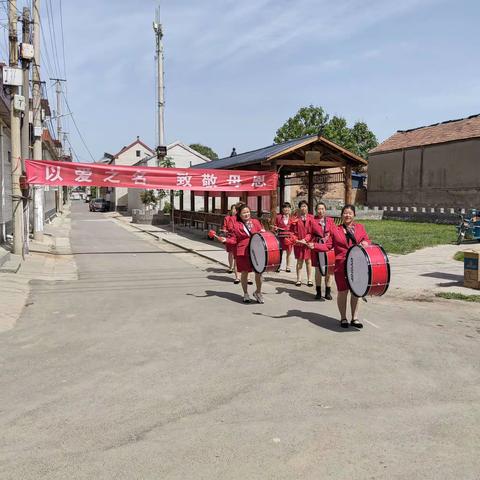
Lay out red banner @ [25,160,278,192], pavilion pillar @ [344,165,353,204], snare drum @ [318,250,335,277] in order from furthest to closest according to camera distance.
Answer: pavilion pillar @ [344,165,353,204] < red banner @ [25,160,278,192] < snare drum @ [318,250,335,277]

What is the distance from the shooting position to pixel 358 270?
255 inches

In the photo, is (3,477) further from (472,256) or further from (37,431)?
(472,256)

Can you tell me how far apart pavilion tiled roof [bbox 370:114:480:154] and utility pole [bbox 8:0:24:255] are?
90.7 feet

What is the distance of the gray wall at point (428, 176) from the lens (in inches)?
1256

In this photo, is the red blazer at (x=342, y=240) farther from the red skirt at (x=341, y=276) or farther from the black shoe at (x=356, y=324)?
the black shoe at (x=356, y=324)

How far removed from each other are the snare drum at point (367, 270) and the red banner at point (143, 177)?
34.2ft

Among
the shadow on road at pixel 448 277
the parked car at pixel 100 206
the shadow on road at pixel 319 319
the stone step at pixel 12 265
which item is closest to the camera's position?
the shadow on road at pixel 319 319

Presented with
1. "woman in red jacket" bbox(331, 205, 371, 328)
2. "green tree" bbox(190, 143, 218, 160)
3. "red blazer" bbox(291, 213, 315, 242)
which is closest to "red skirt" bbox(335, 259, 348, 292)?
"woman in red jacket" bbox(331, 205, 371, 328)

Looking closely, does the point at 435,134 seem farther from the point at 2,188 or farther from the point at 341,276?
the point at 341,276

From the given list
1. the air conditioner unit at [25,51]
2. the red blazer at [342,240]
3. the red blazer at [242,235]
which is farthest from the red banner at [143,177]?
the red blazer at [342,240]

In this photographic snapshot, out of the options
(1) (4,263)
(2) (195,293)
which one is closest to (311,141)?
(2) (195,293)

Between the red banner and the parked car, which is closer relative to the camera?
the red banner

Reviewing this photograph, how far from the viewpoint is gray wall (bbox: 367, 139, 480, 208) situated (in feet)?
105

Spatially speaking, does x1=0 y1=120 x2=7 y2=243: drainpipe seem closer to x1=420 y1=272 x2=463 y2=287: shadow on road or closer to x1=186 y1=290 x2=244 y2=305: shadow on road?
x1=186 y1=290 x2=244 y2=305: shadow on road
